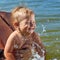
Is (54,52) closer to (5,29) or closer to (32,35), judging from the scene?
(5,29)

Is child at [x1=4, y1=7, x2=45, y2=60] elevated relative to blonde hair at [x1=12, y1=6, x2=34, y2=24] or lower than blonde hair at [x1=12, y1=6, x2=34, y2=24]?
lower

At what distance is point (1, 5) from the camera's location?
12.9 m

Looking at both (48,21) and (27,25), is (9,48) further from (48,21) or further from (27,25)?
(48,21)

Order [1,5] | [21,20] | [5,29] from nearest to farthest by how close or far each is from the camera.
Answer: [21,20], [5,29], [1,5]

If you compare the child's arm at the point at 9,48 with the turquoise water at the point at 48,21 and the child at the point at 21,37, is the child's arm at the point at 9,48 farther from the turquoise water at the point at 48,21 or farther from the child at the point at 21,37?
the turquoise water at the point at 48,21

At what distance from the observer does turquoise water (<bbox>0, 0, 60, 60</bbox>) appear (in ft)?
23.8

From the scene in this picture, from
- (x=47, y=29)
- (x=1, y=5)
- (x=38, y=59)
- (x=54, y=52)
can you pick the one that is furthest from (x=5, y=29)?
(x=1, y=5)

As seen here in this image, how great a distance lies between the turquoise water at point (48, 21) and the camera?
23.8 feet

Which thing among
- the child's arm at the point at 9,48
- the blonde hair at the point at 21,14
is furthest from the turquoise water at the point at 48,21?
the child's arm at the point at 9,48

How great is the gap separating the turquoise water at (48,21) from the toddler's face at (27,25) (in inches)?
24.7

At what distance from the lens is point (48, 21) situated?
10000 millimetres

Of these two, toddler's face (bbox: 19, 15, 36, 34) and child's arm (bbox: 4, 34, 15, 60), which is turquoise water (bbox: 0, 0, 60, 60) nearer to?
toddler's face (bbox: 19, 15, 36, 34)

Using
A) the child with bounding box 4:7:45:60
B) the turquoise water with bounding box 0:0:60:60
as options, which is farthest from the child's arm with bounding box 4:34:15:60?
the turquoise water with bounding box 0:0:60:60

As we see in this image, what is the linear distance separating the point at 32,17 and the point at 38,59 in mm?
628
